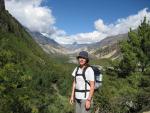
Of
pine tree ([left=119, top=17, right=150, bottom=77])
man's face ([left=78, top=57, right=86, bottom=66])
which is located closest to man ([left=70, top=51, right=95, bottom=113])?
man's face ([left=78, top=57, right=86, bottom=66])

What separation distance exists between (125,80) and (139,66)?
2.48 m

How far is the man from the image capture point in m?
8.93

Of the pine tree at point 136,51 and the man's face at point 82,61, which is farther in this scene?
the pine tree at point 136,51

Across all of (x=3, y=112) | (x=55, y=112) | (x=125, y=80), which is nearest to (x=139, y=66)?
(x=125, y=80)

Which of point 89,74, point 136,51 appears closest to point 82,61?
point 89,74

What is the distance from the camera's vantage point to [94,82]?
8.97 m

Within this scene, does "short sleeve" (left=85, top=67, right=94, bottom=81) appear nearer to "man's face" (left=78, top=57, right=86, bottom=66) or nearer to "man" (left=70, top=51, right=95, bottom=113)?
"man" (left=70, top=51, right=95, bottom=113)

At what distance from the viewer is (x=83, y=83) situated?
29.7 feet

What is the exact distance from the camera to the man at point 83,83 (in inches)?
352

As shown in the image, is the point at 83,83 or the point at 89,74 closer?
the point at 89,74

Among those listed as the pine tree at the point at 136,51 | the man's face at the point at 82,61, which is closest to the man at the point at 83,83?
the man's face at the point at 82,61

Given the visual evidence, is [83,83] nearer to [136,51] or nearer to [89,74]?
[89,74]

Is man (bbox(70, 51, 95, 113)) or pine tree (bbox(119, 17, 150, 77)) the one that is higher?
pine tree (bbox(119, 17, 150, 77))

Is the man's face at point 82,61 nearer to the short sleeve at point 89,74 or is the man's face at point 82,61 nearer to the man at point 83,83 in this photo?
the man at point 83,83
